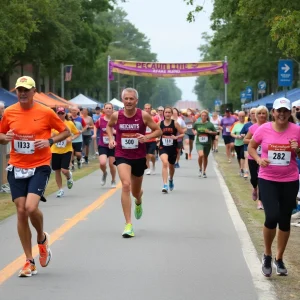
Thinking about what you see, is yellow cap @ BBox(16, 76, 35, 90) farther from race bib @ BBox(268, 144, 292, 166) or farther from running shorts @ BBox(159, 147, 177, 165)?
running shorts @ BBox(159, 147, 177, 165)

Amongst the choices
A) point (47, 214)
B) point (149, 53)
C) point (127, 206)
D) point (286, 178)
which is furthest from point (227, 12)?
point (149, 53)

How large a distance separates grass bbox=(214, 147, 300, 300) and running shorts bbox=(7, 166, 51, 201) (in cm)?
237

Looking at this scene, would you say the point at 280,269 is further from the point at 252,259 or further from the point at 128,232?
the point at 128,232

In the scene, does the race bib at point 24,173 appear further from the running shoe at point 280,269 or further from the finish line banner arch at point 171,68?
the finish line banner arch at point 171,68

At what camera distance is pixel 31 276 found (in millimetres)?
8305

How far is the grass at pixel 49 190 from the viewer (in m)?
14.4

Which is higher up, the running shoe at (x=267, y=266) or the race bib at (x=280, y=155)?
the race bib at (x=280, y=155)

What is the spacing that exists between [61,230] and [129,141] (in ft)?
5.07

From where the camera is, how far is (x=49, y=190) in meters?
18.7

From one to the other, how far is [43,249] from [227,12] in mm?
22361

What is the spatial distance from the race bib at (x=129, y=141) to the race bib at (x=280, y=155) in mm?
3406

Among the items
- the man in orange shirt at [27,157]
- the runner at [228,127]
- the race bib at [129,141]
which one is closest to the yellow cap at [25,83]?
the man in orange shirt at [27,157]

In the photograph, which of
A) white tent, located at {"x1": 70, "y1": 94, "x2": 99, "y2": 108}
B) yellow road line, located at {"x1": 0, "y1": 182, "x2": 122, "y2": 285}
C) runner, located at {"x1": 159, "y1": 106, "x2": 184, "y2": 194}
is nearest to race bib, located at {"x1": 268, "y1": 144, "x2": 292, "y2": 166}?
yellow road line, located at {"x1": 0, "y1": 182, "x2": 122, "y2": 285}

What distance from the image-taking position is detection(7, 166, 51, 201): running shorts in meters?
8.34
